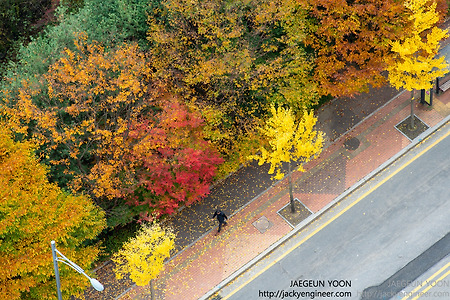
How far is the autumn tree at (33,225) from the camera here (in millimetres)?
29797

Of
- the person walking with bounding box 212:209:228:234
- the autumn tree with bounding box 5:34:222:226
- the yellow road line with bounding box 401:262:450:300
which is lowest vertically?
the yellow road line with bounding box 401:262:450:300

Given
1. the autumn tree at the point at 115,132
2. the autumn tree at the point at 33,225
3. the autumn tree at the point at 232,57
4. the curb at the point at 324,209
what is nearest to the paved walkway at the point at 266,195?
the curb at the point at 324,209

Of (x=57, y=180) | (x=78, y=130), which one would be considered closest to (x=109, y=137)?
(x=78, y=130)

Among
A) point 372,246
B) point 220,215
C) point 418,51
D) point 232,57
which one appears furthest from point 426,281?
point 232,57

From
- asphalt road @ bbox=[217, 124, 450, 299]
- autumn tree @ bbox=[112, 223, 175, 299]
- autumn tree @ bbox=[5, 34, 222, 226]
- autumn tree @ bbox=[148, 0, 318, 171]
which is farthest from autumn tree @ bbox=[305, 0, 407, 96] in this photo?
autumn tree @ bbox=[112, 223, 175, 299]

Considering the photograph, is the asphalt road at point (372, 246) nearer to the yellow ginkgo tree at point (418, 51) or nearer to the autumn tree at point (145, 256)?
the yellow ginkgo tree at point (418, 51)

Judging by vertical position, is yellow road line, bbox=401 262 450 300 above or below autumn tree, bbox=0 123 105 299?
below

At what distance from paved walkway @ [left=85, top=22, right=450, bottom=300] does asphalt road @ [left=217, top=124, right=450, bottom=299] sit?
980 millimetres

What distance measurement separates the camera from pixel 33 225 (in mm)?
30109

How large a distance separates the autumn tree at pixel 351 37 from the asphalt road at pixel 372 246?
216 inches

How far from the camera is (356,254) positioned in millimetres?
33688

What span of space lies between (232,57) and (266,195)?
24.6ft

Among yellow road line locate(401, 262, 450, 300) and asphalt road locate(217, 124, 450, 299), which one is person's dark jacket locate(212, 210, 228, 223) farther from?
yellow road line locate(401, 262, 450, 300)

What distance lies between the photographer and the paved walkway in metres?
34.4
